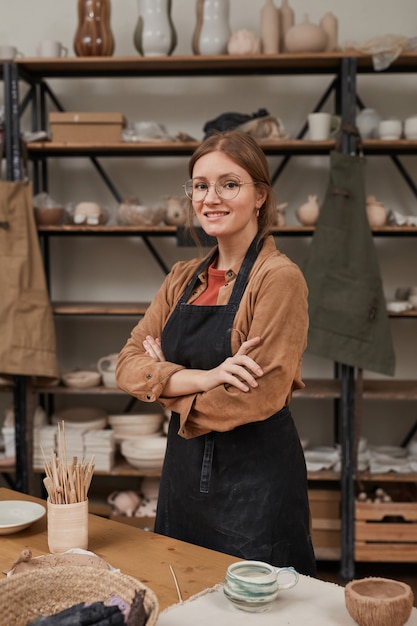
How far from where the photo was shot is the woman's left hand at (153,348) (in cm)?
220

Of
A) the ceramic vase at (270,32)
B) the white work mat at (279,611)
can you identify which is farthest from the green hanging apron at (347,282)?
the white work mat at (279,611)

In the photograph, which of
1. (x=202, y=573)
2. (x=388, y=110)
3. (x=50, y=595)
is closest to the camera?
(x=50, y=595)

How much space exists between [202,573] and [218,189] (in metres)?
0.99

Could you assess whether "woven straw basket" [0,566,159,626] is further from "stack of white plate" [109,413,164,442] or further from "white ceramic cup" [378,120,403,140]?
"white ceramic cup" [378,120,403,140]

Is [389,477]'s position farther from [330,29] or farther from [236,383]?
[330,29]

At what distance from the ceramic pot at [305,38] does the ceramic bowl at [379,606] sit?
9.43 ft

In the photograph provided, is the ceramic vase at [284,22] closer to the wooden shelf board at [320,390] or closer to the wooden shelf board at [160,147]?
the wooden shelf board at [160,147]

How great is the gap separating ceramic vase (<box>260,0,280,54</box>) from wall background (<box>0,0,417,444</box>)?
388 millimetres

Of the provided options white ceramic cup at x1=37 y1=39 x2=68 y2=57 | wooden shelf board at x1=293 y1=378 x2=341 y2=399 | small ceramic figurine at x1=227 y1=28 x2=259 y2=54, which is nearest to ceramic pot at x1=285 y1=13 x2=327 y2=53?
small ceramic figurine at x1=227 y1=28 x2=259 y2=54

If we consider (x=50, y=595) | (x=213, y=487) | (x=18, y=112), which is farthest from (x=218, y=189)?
(x=18, y=112)

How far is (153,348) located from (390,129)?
2037 mm

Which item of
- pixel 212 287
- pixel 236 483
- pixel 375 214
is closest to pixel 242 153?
pixel 212 287

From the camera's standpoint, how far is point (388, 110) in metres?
4.08

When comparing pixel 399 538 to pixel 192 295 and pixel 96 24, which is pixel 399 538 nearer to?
pixel 192 295
